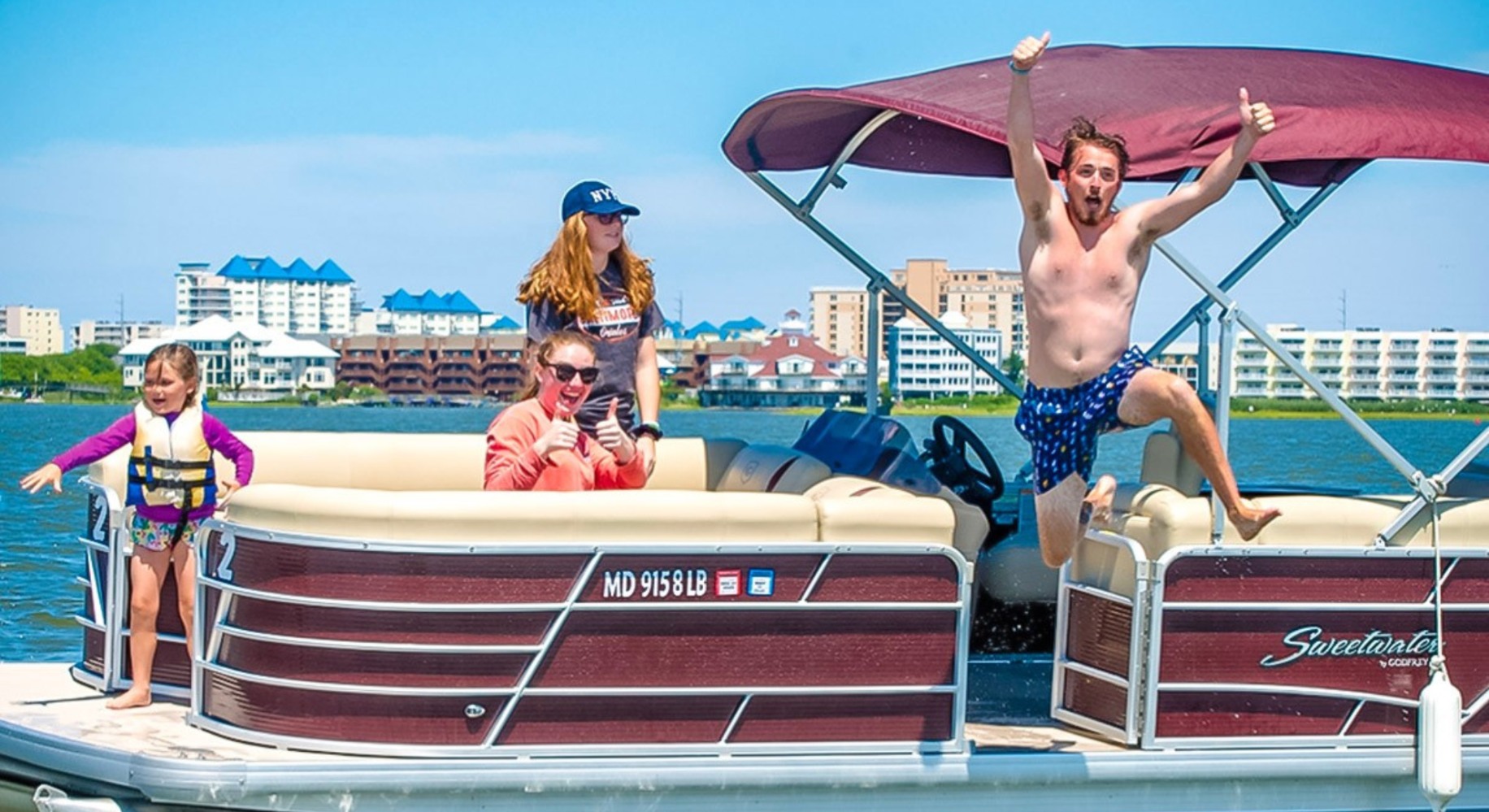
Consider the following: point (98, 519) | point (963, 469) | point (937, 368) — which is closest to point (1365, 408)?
point (937, 368)

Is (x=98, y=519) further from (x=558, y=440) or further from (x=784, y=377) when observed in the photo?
(x=784, y=377)

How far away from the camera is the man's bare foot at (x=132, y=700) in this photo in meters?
5.91

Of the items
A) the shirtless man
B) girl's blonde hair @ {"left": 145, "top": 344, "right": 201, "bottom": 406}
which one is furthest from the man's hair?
girl's blonde hair @ {"left": 145, "top": 344, "right": 201, "bottom": 406}

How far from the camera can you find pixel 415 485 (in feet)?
23.5

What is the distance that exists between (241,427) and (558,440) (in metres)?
70.7

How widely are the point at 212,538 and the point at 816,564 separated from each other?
67.0 inches

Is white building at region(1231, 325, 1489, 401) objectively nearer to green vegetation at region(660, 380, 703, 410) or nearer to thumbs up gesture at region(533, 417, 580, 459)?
green vegetation at region(660, 380, 703, 410)

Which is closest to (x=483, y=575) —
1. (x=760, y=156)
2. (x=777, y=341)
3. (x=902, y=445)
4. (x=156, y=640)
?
(x=156, y=640)

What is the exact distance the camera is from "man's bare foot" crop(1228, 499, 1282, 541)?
547cm

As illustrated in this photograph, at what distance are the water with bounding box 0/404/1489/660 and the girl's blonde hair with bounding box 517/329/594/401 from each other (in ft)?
9.39

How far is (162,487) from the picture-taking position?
5949mm

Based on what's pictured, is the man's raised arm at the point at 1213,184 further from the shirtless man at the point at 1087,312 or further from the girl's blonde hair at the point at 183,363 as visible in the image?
the girl's blonde hair at the point at 183,363

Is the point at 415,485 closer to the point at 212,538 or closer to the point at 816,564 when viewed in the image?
the point at 212,538

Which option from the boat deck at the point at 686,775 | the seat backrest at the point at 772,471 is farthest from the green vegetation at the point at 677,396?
the boat deck at the point at 686,775
